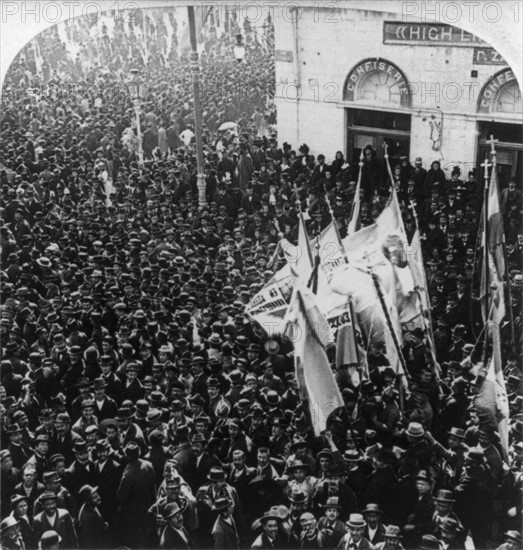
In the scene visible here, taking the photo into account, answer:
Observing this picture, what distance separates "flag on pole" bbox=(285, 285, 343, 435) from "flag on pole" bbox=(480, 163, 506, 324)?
2.78 metres

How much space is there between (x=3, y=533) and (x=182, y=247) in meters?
7.47

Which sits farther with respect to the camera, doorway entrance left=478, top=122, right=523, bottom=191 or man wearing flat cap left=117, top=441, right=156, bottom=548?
doorway entrance left=478, top=122, right=523, bottom=191

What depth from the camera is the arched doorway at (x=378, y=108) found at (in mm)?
19109

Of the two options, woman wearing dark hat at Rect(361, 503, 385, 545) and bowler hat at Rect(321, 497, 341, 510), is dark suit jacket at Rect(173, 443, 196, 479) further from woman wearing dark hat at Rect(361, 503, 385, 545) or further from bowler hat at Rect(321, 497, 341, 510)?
woman wearing dark hat at Rect(361, 503, 385, 545)

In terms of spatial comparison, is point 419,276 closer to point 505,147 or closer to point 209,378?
point 209,378

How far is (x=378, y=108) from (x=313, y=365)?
39.9 ft

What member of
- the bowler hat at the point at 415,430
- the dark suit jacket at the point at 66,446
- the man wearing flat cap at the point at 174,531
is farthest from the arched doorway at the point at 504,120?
the man wearing flat cap at the point at 174,531

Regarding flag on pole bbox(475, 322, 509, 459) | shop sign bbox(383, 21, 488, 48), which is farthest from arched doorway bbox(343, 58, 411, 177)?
flag on pole bbox(475, 322, 509, 459)

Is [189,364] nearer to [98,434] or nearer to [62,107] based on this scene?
[98,434]

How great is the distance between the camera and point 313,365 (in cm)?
884

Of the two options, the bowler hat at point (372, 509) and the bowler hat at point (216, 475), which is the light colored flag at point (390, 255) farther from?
the bowler hat at point (216, 475)

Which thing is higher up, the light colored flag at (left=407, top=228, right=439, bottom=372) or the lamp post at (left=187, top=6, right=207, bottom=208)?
the lamp post at (left=187, top=6, right=207, bottom=208)

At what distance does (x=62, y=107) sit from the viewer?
21.8 metres

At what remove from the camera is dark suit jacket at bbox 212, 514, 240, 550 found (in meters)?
7.75
